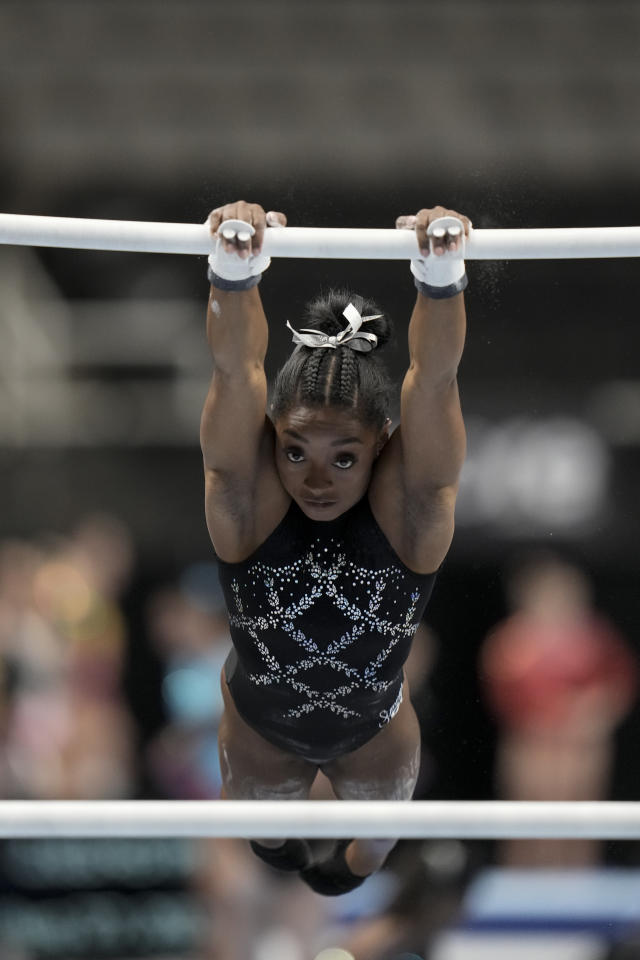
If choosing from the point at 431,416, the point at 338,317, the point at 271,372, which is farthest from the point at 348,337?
the point at 271,372

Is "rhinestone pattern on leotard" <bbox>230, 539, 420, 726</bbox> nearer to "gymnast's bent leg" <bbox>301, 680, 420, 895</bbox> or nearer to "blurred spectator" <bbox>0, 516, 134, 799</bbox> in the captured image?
"gymnast's bent leg" <bbox>301, 680, 420, 895</bbox>

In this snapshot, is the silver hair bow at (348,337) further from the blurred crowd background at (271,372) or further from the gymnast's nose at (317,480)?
the blurred crowd background at (271,372)

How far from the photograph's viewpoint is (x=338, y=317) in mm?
1473

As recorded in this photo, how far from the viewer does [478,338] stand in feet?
7.23

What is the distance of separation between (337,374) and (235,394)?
0.14m

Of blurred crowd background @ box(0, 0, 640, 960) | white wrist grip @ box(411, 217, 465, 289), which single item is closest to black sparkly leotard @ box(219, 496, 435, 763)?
white wrist grip @ box(411, 217, 465, 289)

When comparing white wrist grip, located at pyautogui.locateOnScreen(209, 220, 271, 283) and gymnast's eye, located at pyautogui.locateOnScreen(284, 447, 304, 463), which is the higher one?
white wrist grip, located at pyautogui.locateOnScreen(209, 220, 271, 283)

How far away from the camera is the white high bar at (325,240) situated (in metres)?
1.30

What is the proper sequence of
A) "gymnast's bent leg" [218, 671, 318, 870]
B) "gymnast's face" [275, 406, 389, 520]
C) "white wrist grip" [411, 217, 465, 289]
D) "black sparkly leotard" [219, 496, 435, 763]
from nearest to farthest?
"white wrist grip" [411, 217, 465, 289]
"gymnast's face" [275, 406, 389, 520]
"black sparkly leotard" [219, 496, 435, 763]
"gymnast's bent leg" [218, 671, 318, 870]

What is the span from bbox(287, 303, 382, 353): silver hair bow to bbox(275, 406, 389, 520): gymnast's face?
98 mm

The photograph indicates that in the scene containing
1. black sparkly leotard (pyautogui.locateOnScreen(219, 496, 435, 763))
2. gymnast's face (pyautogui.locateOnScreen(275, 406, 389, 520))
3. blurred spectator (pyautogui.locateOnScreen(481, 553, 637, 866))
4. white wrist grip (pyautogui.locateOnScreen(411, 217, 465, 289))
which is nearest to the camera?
white wrist grip (pyautogui.locateOnScreen(411, 217, 465, 289))

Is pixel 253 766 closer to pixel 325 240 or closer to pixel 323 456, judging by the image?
pixel 323 456

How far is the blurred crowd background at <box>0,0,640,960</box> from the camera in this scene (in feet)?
7.09

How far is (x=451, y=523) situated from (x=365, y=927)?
172 cm
